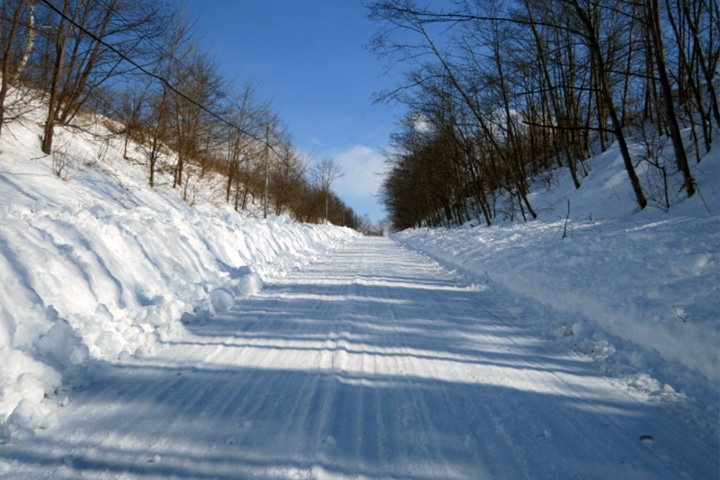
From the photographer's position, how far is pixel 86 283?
152 inches

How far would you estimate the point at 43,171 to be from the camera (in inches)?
411

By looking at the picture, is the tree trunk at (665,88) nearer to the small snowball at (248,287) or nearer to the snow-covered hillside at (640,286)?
the snow-covered hillside at (640,286)

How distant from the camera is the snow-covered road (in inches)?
72.7

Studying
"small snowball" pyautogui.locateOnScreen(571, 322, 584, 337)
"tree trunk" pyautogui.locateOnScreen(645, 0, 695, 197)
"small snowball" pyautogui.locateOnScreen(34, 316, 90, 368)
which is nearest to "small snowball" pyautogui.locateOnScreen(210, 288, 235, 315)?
"small snowball" pyautogui.locateOnScreen(34, 316, 90, 368)

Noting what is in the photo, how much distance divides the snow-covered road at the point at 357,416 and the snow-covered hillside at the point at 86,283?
288 millimetres

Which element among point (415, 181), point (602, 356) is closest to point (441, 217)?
point (415, 181)

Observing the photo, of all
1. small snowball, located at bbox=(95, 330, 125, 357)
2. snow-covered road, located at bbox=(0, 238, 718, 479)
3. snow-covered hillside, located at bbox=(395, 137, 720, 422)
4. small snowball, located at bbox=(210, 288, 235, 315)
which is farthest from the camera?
small snowball, located at bbox=(210, 288, 235, 315)

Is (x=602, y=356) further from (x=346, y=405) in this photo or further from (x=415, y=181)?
(x=415, y=181)

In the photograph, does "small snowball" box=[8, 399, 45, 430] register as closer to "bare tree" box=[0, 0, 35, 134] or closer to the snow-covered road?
the snow-covered road

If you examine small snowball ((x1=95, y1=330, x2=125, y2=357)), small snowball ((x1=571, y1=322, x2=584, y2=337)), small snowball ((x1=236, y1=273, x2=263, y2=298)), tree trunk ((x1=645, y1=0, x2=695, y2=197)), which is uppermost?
tree trunk ((x1=645, y1=0, x2=695, y2=197))

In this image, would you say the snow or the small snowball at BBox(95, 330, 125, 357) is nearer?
the snow

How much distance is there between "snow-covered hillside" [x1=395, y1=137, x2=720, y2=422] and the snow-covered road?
478mm

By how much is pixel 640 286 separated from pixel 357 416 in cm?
396

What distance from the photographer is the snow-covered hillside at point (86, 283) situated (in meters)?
2.52
